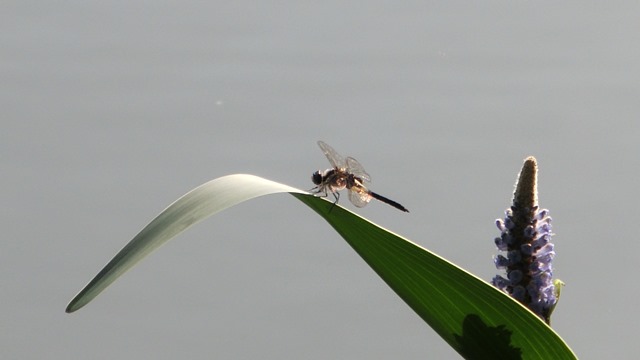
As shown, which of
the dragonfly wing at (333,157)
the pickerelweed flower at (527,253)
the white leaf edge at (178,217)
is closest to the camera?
the white leaf edge at (178,217)

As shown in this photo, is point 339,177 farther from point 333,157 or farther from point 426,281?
point 426,281

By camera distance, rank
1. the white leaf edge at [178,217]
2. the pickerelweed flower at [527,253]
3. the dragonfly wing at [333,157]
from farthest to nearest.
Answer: the dragonfly wing at [333,157] → the pickerelweed flower at [527,253] → the white leaf edge at [178,217]

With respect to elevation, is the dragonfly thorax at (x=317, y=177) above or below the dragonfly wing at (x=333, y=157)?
below

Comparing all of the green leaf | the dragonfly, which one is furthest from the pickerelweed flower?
the dragonfly

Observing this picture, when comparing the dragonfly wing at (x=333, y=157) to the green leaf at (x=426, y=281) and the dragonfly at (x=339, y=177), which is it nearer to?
the dragonfly at (x=339, y=177)

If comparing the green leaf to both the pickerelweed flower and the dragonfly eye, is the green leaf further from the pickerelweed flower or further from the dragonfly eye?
the dragonfly eye

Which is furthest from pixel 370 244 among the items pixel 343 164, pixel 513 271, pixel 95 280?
pixel 343 164

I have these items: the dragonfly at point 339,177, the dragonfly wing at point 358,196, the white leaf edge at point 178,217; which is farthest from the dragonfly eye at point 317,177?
the white leaf edge at point 178,217

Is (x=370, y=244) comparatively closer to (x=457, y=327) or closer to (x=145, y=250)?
(x=457, y=327)
